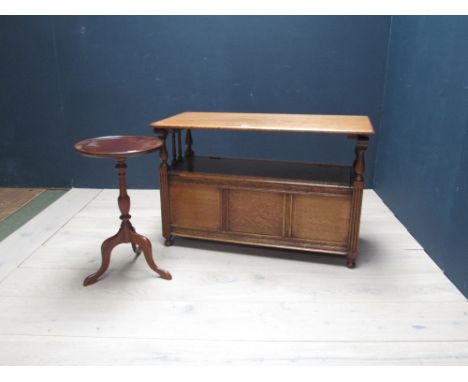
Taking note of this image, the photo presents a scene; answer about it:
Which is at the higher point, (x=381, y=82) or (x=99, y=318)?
(x=381, y=82)

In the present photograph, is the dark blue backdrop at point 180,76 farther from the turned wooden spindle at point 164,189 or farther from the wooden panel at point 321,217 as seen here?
the wooden panel at point 321,217

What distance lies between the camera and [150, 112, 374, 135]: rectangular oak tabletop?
2.34 m

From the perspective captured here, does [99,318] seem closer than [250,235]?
Yes

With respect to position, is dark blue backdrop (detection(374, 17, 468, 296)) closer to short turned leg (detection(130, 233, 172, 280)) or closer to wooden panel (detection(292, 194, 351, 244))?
wooden panel (detection(292, 194, 351, 244))

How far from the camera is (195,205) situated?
A: 271 cm

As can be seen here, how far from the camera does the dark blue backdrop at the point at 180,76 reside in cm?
361

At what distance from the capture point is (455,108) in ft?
7.80

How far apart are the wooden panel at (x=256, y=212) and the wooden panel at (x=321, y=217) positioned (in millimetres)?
105

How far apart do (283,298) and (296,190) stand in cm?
65

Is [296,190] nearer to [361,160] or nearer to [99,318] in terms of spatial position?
[361,160]

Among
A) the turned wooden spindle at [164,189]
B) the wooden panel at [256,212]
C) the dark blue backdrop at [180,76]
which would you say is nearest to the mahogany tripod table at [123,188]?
the turned wooden spindle at [164,189]

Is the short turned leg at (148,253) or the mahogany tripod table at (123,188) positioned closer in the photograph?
the mahogany tripod table at (123,188)

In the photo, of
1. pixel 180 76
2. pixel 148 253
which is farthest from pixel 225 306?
pixel 180 76
